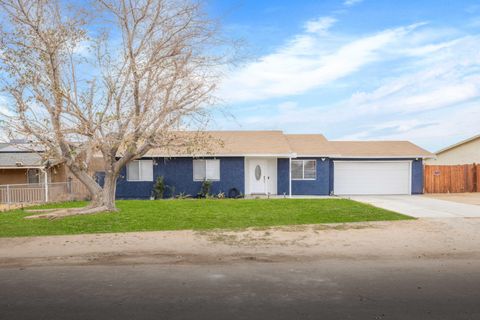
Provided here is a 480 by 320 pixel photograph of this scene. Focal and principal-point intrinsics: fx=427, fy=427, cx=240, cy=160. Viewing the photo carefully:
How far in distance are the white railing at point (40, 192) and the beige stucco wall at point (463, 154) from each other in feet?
85.3

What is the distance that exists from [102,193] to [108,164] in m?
1.13

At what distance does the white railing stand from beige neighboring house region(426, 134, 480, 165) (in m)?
24.6

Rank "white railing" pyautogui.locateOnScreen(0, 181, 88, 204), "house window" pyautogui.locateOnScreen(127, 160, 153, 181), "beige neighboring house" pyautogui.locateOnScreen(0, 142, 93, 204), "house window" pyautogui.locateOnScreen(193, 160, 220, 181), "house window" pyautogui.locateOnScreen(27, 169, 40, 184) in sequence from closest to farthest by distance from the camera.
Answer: "white railing" pyautogui.locateOnScreen(0, 181, 88, 204)
"beige neighboring house" pyautogui.locateOnScreen(0, 142, 93, 204)
"house window" pyautogui.locateOnScreen(193, 160, 220, 181)
"house window" pyautogui.locateOnScreen(127, 160, 153, 181)
"house window" pyautogui.locateOnScreen(27, 169, 40, 184)

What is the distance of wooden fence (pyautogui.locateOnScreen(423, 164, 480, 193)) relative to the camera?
26547 mm

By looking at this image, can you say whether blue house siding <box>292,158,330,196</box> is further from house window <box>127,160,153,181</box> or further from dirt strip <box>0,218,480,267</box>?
dirt strip <box>0,218,480,267</box>

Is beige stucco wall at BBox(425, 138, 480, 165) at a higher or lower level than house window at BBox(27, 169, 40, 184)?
higher

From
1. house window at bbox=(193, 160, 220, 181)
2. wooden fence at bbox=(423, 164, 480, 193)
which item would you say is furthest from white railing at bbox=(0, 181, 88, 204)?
wooden fence at bbox=(423, 164, 480, 193)

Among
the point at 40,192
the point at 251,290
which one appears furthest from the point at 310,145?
the point at 251,290

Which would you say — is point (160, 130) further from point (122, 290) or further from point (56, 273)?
point (122, 290)

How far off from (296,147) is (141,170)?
9101 millimetres

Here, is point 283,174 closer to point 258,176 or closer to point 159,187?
point 258,176

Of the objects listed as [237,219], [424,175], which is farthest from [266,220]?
[424,175]

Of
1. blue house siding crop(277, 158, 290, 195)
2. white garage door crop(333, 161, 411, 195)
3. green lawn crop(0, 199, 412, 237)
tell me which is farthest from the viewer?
white garage door crop(333, 161, 411, 195)

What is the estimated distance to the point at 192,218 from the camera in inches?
557
